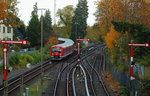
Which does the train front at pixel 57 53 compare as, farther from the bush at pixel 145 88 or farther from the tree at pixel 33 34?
the bush at pixel 145 88

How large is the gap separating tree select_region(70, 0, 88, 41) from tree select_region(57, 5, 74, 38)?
515 inches

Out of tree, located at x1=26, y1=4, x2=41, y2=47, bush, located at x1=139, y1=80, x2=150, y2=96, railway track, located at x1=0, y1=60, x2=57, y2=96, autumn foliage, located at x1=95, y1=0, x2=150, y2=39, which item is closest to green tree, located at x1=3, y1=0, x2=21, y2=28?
railway track, located at x1=0, y1=60, x2=57, y2=96

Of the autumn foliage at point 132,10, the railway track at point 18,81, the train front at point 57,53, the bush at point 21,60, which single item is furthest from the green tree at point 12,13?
the autumn foliage at point 132,10

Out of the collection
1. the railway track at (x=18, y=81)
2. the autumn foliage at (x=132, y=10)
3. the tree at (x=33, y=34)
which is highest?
the autumn foliage at (x=132, y=10)

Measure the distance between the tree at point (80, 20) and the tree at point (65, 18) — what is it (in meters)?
13.1

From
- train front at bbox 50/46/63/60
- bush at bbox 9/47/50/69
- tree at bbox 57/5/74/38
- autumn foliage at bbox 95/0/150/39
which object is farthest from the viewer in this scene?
tree at bbox 57/5/74/38

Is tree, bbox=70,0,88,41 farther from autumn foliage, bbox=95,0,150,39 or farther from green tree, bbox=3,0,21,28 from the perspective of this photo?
autumn foliage, bbox=95,0,150,39

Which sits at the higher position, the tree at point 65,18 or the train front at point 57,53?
the tree at point 65,18

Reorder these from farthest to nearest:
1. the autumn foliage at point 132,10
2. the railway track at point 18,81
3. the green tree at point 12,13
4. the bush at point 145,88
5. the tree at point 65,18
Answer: the tree at point 65,18, the green tree at point 12,13, the autumn foliage at point 132,10, the railway track at point 18,81, the bush at point 145,88

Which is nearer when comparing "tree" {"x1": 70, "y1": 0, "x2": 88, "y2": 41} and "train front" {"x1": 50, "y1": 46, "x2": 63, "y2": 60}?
"train front" {"x1": 50, "y1": 46, "x2": 63, "y2": 60}

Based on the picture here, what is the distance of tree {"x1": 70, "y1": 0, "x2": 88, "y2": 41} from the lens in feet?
274

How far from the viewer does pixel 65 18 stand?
101 metres

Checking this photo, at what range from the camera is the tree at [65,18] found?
99500 mm

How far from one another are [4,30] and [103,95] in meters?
42.9
